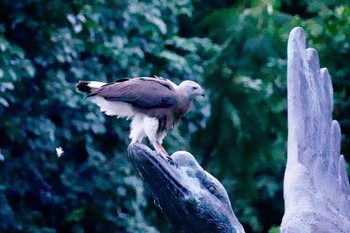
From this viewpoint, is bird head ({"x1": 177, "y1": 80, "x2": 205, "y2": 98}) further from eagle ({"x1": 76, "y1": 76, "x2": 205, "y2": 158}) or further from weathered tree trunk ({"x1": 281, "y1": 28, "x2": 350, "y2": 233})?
weathered tree trunk ({"x1": 281, "y1": 28, "x2": 350, "y2": 233})

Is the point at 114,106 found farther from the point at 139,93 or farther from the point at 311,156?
the point at 311,156

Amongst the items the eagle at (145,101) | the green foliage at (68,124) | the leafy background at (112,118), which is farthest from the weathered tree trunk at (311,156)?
the green foliage at (68,124)

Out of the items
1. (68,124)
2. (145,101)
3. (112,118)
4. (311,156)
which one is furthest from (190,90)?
(112,118)

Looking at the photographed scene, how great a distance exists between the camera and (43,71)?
6012 mm

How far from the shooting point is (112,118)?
6195 millimetres

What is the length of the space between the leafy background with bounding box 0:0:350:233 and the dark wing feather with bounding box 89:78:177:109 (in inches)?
62.4

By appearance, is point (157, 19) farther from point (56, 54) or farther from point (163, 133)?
point (163, 133)

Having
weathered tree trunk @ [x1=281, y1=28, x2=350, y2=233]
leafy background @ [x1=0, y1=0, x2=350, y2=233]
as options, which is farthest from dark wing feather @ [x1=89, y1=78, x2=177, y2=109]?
leafy background @ [x1=0, y1=0, x2=350, y2=233]

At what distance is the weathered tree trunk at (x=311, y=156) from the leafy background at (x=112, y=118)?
8.57 feet

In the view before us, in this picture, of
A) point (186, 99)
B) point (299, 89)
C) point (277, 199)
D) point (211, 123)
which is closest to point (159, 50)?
point (211, 123)

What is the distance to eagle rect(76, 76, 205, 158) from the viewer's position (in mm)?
3904

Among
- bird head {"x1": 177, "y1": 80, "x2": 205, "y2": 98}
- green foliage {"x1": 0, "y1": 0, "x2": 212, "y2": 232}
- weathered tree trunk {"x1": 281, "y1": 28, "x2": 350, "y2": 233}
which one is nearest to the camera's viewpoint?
weathered tree trunk {"x1": 281, "y1": 28, "x2": 350, "y2": 233}

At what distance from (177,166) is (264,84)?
4295 mm

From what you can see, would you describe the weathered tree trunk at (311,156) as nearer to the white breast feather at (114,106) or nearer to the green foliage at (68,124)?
the white breast feather at (114,106)
